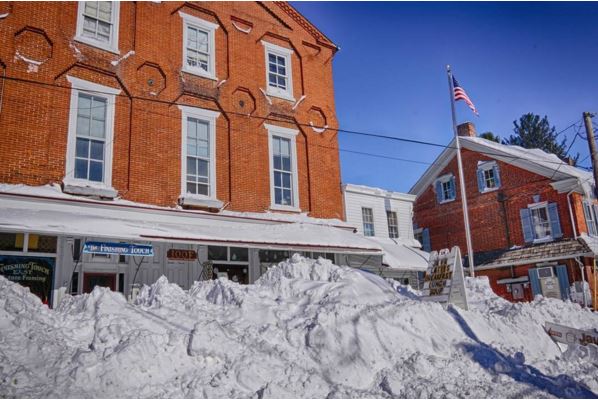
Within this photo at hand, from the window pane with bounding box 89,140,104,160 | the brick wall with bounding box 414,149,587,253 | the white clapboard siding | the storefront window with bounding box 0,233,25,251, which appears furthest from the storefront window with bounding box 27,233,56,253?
the brick wall with bounding box 414,149,587,253

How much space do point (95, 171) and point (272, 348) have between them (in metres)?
7.85

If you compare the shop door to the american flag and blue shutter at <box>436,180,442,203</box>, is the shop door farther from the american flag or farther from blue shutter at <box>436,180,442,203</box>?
blue shutter at <box>436,180,442,203</box>

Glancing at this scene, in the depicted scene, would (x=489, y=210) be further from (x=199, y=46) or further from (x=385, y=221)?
(x=199, y=46)

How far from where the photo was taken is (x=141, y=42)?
14.0 metres

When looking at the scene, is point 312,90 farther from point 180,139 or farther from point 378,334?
point 378,334

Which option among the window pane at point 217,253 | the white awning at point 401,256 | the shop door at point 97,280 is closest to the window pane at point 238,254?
the window pane at point 217,253

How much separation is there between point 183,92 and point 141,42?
1.86 m

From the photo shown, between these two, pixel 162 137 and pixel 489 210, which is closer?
pixel 162 137

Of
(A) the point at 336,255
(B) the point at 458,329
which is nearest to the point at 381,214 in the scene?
(A) the point at 336,255

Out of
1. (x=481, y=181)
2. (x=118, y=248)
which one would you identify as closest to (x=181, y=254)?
(x=118, y=248)

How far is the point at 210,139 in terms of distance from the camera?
48.4 feet

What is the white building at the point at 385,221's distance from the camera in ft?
63.7

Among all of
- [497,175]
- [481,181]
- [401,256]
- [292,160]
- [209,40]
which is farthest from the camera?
[481,181]

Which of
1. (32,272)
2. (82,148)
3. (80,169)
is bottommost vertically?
(32,272)
